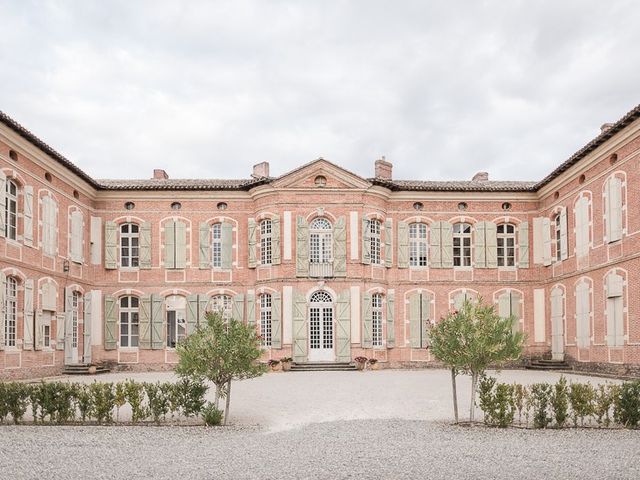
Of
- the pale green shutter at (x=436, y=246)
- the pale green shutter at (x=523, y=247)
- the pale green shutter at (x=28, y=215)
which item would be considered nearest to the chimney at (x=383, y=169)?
the pale green shutter at (x=436, y=246)

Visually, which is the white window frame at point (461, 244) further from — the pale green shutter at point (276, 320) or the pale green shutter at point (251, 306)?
the pale green shutter at point (251, 306)

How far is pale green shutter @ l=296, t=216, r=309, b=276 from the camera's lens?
26.8 m

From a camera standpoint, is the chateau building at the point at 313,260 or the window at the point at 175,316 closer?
the chateau building at the point at 313,260

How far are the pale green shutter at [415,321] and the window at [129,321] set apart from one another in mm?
10941

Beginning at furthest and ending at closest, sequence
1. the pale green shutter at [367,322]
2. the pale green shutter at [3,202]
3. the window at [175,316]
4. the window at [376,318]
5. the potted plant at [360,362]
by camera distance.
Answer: the window at [175,316], the window at [376,318], the pale green shutter at [367,322], the potted plant at [360,362], the pale green shutter at [3,202]

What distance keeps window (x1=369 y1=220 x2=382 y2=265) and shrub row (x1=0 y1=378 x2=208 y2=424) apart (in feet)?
54.6

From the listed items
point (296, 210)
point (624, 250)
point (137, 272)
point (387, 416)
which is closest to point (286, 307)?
point (296, 210)

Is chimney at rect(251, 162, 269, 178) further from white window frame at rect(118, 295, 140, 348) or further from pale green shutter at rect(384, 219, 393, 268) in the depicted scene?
white window frame at rect(118, 295, 140, 348)

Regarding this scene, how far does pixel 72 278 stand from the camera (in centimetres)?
2539

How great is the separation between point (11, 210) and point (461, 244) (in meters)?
17.0

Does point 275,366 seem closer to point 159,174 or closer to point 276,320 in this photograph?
point 276,320

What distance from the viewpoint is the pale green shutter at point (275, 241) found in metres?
27.0

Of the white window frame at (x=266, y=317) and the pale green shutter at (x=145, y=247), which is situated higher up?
the pale green shutter at (x=145, y=247)

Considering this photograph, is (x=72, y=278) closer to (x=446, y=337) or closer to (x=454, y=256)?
(x=454, y=256)
